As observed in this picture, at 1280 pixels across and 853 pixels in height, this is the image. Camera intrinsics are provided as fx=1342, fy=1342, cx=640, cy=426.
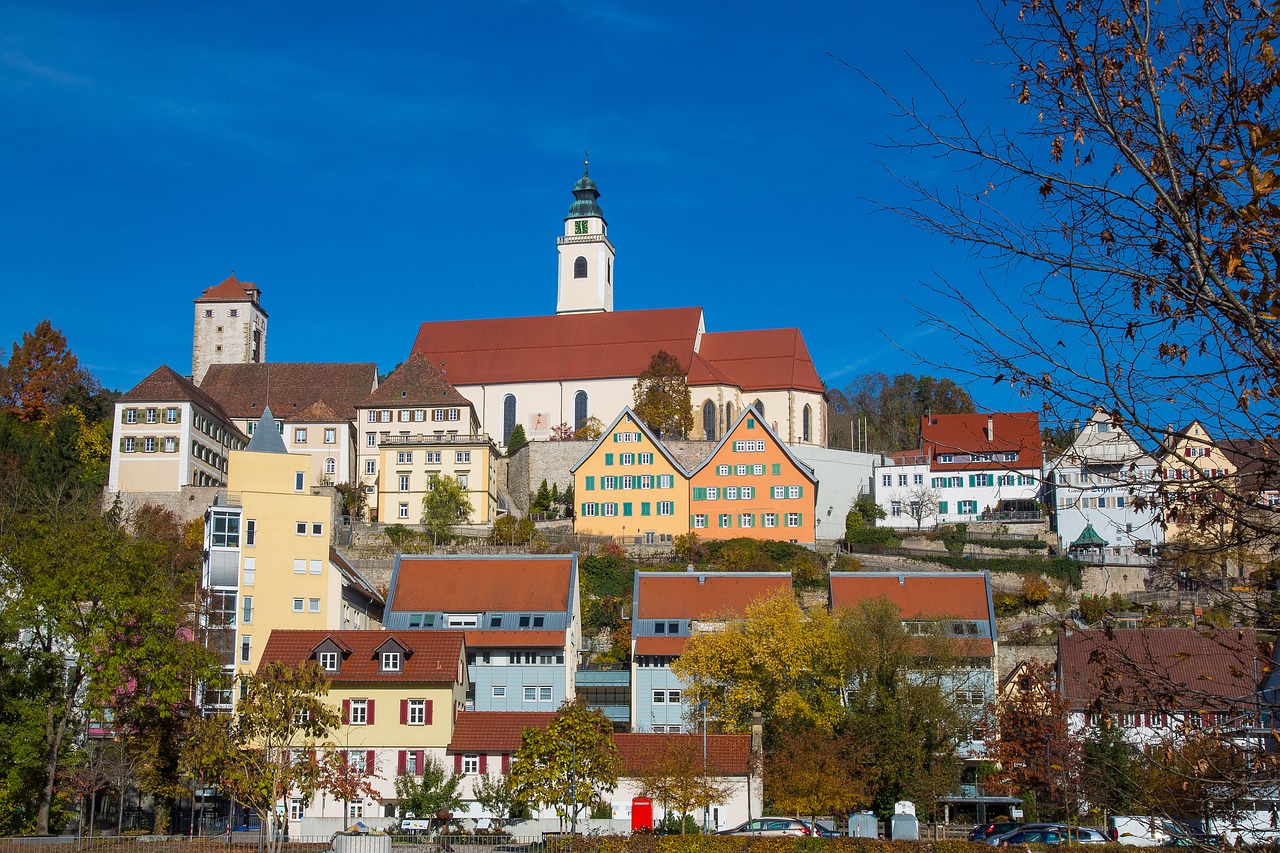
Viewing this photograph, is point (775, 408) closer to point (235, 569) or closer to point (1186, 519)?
point (235, 569)

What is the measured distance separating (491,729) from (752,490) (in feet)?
109

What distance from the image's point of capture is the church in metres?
96.0

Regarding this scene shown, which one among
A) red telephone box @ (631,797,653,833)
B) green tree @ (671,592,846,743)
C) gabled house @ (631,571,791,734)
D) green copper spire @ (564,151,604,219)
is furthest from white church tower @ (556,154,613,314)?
red telephone box @ (631,797,653,833)

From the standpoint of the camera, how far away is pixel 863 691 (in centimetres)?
4525

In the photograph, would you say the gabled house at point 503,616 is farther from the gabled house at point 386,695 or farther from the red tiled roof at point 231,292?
the red tiled roof at point 231,292

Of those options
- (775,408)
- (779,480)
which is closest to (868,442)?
(775,408)

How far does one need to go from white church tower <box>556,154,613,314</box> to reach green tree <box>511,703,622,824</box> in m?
76.6

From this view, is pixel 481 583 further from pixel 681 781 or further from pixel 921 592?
pixel 921 592

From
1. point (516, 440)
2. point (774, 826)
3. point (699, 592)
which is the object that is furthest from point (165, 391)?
point (774, 826)

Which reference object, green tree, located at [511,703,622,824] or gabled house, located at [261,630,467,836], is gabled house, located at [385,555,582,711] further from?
green tree, located at [511,703,622,824]

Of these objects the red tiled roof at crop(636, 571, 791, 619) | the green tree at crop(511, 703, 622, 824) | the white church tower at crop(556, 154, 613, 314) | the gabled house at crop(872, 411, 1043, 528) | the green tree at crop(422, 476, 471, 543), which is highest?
the white church tower at crop(556, 154, 613, 314)

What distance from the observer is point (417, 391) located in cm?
8775

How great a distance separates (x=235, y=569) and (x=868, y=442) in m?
76.9

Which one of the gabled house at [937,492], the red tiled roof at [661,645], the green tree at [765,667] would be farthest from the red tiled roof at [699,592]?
the gabled house at [937,492]
